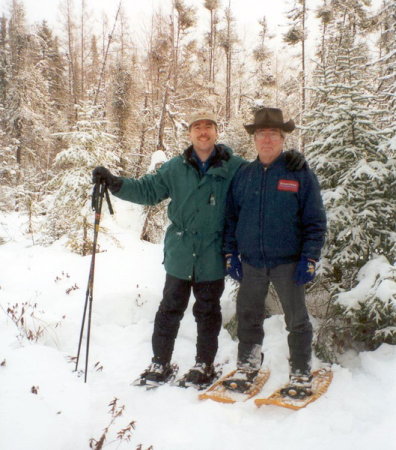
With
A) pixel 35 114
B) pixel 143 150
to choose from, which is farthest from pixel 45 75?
pixel 143 150

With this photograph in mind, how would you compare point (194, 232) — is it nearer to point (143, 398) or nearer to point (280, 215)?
point (280, 215)

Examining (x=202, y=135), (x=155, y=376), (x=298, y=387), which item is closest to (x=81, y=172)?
(x=202, y=135)

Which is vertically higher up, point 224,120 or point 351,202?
point 224,120

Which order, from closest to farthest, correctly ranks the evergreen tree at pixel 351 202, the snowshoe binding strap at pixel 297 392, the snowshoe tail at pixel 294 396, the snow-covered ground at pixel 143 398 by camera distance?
the snow-covered ground at pixel 143 398
the snowshoe tail at pixel 294 396
the snowshoe binding strap at pixel 297 392
the evergreen tree at pixel 351 202

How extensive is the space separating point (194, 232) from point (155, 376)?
153 centimetres

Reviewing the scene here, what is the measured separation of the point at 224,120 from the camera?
22.3 meters

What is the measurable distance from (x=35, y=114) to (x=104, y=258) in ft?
69.9

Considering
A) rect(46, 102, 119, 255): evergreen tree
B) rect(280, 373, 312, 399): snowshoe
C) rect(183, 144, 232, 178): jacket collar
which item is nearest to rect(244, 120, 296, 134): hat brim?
rect(183, 144, 232, 178): jacket collar

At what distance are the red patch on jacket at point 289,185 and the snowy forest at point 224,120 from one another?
90cm

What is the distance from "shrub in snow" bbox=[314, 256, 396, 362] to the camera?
371 cm

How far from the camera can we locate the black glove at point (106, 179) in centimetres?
372

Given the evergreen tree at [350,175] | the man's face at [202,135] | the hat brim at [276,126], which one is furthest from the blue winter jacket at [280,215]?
the evergreen tree at [350,175]

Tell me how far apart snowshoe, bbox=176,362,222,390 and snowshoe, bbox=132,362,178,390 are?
0.14m

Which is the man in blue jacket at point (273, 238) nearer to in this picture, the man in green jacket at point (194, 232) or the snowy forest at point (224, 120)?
the man in green jacket at point (194, 232)
